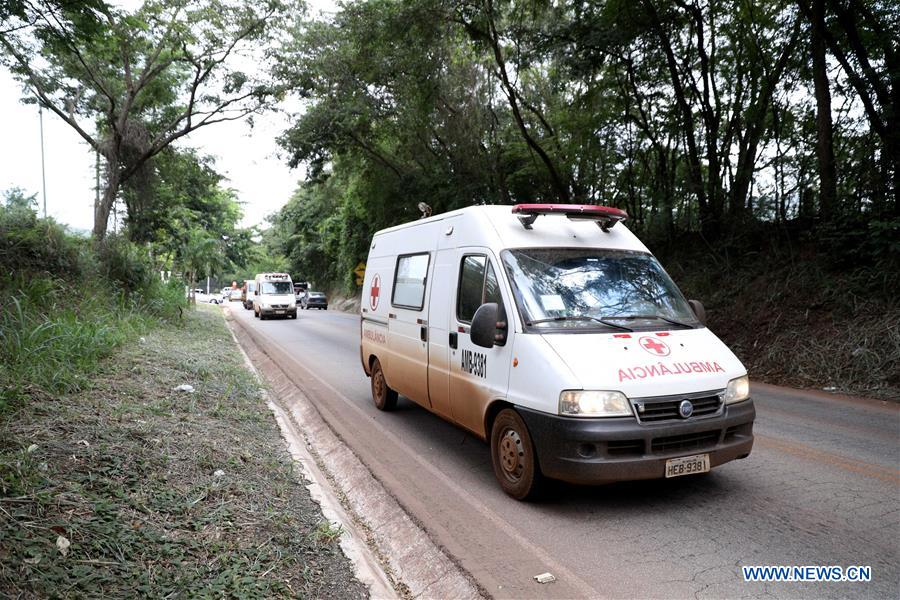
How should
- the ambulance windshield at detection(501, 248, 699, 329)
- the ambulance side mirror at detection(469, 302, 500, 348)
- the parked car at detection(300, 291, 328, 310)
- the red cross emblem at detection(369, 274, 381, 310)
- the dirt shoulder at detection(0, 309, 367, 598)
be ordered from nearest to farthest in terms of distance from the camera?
the dirt shoulder at detection(0, 309, 367, 598) < the ambulance side mirror at detection(469, 302, 500, 348) < the ambulance windshield at detection(501, 248, 699, 329) < the red cross emblem at detection(369, 274, 381, 310) < the parked car at detection(300, 291, 328, 310)

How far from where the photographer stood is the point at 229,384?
812 centimetres

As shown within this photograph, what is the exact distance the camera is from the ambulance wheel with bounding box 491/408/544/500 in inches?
171

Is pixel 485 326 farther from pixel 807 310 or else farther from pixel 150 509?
pixel 807 310

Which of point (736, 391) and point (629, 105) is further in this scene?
point (629, 105)

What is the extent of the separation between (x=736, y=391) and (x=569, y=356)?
136cm

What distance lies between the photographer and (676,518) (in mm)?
4109

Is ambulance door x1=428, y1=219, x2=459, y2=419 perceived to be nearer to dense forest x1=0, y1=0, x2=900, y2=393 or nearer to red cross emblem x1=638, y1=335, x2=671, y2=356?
red cross emblem x1=638, y1=335, x2=671, y2=356

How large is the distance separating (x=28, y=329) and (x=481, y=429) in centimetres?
571

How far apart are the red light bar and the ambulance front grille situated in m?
1.85

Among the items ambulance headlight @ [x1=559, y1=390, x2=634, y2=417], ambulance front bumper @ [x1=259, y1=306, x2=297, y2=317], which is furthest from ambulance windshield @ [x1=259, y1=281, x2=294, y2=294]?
ambulance headlight @ [x1=559, y1=390, x2=634, y2=417]

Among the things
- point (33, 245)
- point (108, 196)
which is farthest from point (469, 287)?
point (108, 196)

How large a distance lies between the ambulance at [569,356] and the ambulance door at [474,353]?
0.02 meters

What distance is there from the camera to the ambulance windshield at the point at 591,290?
4.63 m

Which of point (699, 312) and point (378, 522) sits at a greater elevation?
point (699, 312)
